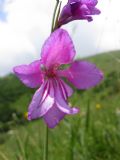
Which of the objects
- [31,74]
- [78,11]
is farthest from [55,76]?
[78,11]

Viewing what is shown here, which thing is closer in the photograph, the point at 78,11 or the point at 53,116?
the point at 53,116

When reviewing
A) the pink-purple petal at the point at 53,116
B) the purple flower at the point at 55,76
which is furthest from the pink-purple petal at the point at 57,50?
the pink-purple petal at the point at 53,116

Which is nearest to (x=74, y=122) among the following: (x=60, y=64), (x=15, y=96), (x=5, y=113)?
(x=60, y=64)

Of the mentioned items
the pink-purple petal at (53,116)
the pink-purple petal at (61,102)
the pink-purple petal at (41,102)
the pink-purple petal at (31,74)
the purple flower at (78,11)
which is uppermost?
the purple flower at (78,11)

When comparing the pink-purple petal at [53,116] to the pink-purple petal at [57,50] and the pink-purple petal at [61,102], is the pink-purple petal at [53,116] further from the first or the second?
the pink-purple petal at [57,50]

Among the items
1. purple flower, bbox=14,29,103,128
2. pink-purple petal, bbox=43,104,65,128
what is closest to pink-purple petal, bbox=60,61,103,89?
purple flower, bbox=14,29,103,128

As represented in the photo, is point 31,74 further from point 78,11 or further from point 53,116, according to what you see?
point 78,11
